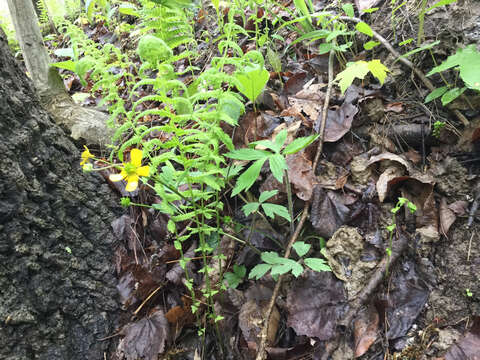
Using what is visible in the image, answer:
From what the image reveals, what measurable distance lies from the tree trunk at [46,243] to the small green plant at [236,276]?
68 cm

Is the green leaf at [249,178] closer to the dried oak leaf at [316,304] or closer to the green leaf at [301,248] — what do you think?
the green leaf at [301,248]

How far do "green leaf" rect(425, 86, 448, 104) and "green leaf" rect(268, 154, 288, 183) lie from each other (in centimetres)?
109

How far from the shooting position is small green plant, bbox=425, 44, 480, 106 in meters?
1.50

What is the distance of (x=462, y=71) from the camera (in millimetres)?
1535

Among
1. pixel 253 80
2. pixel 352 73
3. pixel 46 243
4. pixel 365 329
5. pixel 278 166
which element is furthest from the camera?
pixel 352 73

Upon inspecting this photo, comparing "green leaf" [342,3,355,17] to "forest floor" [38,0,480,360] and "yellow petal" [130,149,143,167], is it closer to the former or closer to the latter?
"forest floor" [38,0,480,360]

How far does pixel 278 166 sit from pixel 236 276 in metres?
0.70

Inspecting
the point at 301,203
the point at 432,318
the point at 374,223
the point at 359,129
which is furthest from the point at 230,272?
the point at 359,129

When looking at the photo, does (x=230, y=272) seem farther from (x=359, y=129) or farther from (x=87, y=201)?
(x=359, y=129)

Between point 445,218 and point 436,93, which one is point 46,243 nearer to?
point 445,218

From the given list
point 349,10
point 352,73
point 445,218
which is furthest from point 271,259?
point 349,10

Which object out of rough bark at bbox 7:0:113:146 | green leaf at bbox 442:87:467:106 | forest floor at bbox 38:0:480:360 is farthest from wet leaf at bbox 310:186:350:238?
rough bark at bbox 7:0:113:146

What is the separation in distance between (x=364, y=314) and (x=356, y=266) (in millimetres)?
228

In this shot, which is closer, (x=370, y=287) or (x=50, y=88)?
(x=370, y=287)
